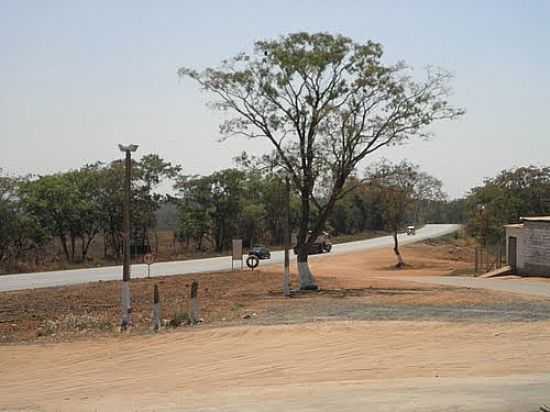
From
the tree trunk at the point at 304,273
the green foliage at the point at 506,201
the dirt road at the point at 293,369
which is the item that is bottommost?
the dirt road at the point at 293,369

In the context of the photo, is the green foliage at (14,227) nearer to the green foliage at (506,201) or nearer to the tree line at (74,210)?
the tree line at (74,210)

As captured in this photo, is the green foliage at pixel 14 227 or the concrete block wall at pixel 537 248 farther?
the green foliage at pixel 14 227

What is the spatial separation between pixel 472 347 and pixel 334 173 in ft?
63.3

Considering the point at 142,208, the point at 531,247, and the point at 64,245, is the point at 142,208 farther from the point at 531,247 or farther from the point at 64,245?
the point at 531,247

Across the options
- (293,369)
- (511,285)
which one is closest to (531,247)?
(511,285)

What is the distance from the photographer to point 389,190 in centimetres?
6044

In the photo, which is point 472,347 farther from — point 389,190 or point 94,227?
point 94,227

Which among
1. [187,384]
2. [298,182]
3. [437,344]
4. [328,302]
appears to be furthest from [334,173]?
[187,384]

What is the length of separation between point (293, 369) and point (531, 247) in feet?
93.0

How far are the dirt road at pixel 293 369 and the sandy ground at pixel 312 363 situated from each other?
3 cm

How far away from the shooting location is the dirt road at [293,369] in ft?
34.9

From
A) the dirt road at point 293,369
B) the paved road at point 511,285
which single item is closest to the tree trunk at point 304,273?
the paved road at point 511,285

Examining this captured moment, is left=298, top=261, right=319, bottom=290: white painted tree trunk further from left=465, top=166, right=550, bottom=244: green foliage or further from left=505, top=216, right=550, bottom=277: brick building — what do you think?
left=465, top=166, right=550, bottom=244: green foliage

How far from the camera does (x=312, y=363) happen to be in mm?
15406
